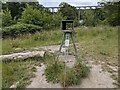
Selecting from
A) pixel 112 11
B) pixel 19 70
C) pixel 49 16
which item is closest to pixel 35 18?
pixel 49 16

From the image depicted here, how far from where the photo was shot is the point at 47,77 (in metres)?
2.94

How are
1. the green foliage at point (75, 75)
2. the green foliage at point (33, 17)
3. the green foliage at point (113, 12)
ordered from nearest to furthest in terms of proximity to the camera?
the green foliage at point (75, 75) < the green foliage at point (113, 12) < the green foliage at point (33, 17)

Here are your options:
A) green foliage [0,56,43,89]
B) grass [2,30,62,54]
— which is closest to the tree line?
grass [2,30,62,54]

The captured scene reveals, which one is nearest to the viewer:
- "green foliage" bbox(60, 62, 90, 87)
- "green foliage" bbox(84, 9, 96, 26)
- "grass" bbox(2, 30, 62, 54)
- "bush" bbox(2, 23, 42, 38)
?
"green foliage" bbox(60, 62, 90, 87)

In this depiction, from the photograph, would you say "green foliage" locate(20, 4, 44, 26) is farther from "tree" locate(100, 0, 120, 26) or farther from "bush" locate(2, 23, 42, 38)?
"tree" locate(100, 0, 120, 26)

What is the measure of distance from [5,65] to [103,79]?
157cm

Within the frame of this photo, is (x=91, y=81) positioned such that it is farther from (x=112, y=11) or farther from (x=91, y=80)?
(x=112, y=11)

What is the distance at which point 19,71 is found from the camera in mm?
3197

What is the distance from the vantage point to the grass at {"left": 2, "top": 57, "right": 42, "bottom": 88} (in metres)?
2.86

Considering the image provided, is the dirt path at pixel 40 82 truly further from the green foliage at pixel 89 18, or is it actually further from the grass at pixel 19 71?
the green foliage at pixel 89 18

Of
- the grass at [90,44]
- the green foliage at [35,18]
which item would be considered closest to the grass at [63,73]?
the grass at [90,44]

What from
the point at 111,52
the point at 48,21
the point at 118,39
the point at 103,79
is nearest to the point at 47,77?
the point at 103,79

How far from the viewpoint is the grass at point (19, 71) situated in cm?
286

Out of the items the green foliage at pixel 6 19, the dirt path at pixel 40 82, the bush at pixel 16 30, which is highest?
the green foliage at pixel 6 19
